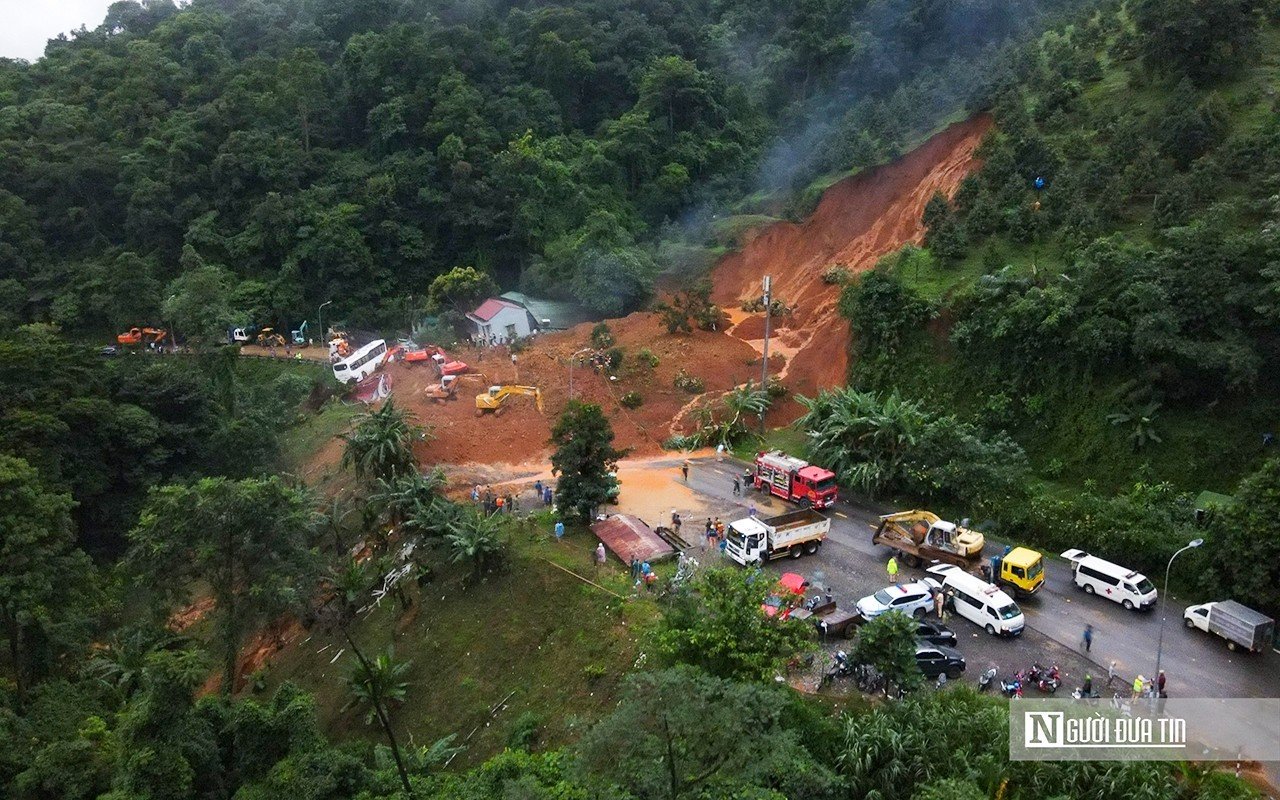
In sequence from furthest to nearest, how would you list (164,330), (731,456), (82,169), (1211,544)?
(82,169) < (164,330) < (731,456) < (1211,544)

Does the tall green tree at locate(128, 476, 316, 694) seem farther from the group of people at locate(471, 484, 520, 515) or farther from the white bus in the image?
the white bus

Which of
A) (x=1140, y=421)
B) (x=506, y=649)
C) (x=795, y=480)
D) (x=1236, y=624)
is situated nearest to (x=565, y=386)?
(x=795, y=480)

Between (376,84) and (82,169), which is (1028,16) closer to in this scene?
(376,84)

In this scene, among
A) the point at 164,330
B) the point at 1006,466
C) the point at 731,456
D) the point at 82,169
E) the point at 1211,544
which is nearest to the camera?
the point at 1211,544

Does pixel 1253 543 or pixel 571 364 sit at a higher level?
pixel 1253 543

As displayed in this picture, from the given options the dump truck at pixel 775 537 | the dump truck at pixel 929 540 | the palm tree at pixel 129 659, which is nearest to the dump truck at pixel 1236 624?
the dump truck at pixel 929 540

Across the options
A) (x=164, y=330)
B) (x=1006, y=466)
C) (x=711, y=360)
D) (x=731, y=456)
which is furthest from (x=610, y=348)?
(x=164, y=330)

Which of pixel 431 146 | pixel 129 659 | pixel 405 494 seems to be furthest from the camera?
pixel 431 146

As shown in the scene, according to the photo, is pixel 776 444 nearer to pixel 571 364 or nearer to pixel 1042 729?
pixel 571 364
